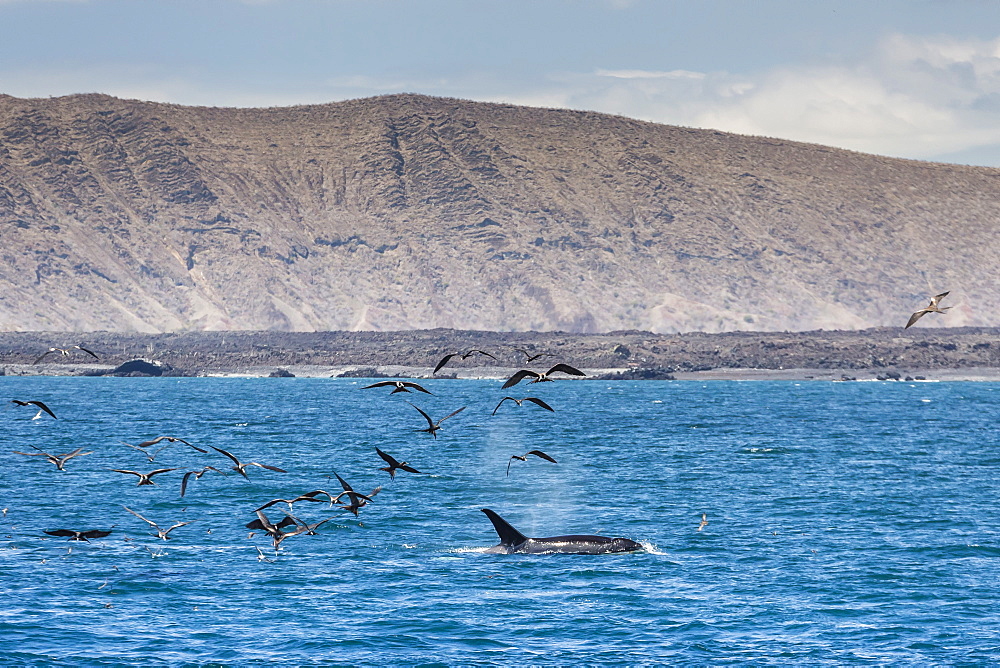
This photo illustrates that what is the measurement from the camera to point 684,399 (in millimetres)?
142750

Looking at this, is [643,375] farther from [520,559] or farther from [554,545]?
[520,559]

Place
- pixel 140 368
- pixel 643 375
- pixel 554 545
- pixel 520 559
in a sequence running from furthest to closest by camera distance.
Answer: pixel 140 368
pixel 643 375
pixel 554 545
pixel 520 559

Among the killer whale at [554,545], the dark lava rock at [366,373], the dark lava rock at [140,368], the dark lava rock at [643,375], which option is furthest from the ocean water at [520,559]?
the dark lava rock at [140,368]

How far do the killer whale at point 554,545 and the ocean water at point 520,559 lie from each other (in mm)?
658

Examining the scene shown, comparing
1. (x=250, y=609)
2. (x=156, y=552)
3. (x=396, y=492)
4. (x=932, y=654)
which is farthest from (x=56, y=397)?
(x=932, y=654)

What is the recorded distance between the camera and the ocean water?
80.0ft

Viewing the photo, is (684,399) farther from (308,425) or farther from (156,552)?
(156,552)

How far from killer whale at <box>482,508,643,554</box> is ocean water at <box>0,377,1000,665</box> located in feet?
2.16

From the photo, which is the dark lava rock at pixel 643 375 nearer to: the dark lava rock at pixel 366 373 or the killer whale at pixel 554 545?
the dark lava rock at pixel 366 373

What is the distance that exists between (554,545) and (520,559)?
1.67 m

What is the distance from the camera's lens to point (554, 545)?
112 ft

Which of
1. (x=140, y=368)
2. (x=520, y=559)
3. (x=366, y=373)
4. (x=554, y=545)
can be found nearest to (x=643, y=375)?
(x=366, y=373)

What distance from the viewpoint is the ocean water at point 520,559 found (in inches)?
960

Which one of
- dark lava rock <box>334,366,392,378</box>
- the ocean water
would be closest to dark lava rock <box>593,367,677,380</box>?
dark lava rock <box>334,366,392,378</box>
